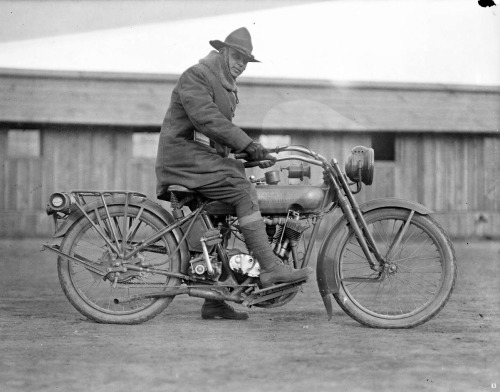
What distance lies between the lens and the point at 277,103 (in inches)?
588

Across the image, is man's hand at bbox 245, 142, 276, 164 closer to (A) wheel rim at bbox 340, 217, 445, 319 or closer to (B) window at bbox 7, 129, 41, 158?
(A) wheel rim at bbox 340, 217, 445, 319

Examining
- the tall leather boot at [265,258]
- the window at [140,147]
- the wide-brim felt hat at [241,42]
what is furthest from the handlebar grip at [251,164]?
the window at [140,147]

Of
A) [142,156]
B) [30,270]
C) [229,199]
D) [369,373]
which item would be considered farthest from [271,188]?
[142,156]

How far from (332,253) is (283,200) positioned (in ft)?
1.57

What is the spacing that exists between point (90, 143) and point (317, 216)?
10176 mm

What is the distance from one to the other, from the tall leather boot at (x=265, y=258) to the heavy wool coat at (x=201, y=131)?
0.35m

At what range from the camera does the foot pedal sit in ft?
15.4

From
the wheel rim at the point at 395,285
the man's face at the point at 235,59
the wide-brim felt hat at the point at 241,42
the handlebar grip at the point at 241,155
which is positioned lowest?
the wheel rim at the point at 395,285

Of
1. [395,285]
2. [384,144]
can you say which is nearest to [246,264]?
[395,285]

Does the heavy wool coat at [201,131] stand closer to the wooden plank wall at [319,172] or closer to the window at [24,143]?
the wooden plank wall at [319,172]

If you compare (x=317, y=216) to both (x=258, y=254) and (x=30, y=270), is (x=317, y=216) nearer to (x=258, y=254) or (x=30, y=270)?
(x=258, y=254)

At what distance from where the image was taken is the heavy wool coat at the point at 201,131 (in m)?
4.67

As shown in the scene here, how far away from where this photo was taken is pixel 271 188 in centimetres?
486

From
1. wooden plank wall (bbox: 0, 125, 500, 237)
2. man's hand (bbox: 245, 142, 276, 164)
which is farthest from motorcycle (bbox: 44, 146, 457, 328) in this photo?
wooden plank wall (bbox: 0, 125, 500, 237)
